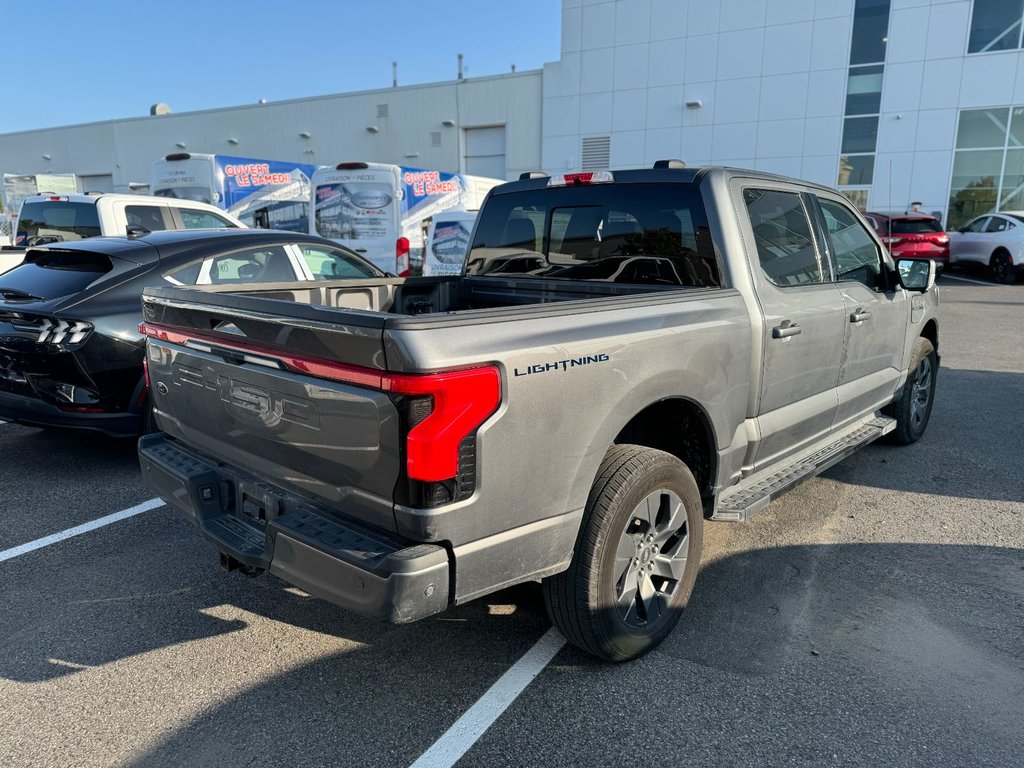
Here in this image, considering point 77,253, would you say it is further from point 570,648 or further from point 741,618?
point 741,618

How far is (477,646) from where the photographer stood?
3055 millimetres

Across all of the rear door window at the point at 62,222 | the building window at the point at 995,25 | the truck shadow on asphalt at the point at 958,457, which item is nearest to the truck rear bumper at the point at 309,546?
the truck shadow on asphalt at the point at 958,457

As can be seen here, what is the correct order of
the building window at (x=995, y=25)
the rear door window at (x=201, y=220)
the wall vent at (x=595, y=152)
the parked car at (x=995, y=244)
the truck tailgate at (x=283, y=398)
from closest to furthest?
the truck tailgate at (x=283, y=398)
the rear door window at (x=201, y=220)
the parked car at (x=995, y=244)
the building window at (x=995, y=25)
the wall vent at (x=595, y=152)

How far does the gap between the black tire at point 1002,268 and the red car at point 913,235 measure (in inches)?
47.5

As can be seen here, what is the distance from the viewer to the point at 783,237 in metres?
3.80

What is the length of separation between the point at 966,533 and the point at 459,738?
10.9 ft

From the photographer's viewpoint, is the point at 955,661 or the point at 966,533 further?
the point at 966,533

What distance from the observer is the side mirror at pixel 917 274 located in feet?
16.0

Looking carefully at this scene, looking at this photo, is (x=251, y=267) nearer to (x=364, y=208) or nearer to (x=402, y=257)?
(x=402, y=257)

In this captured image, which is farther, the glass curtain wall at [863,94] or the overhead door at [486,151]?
the overhead door at [486,151]

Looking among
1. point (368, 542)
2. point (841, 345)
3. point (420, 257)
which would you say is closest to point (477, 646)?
point (368, 542)

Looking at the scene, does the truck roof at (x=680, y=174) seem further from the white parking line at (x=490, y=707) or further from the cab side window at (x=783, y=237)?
the white parking line at (x=490, y=707)

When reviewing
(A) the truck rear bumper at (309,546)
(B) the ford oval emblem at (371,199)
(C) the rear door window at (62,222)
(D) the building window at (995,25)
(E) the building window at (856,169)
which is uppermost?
(D) the building window at (995,25)

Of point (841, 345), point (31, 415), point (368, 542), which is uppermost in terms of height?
point (841, 345)
